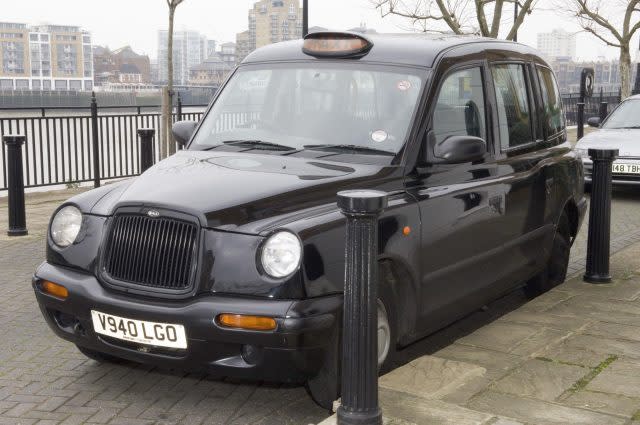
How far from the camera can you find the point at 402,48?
5238 mm

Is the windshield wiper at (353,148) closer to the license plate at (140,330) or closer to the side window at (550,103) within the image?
the license plate at (140,330)

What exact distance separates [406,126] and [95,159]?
30.1 ft

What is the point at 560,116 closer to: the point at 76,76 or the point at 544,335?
the point at 544,335

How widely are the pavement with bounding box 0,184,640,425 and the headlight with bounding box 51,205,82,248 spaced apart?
785 millimetres

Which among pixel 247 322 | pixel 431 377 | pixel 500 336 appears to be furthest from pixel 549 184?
pixel 247 322

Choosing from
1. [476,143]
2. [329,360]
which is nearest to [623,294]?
[476,143]

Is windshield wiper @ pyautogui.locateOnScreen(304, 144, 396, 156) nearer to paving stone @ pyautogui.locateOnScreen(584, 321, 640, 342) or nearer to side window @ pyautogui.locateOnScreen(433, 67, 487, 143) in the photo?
side window @ pyautogui.locateOnScreen(433, 67, 487, 143)

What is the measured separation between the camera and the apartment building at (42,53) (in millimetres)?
159500

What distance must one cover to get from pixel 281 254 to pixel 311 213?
326mm

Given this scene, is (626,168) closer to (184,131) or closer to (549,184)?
(549,184)

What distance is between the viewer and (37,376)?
4809 mm

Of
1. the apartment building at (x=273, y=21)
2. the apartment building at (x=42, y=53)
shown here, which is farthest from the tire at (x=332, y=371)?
the apartment building at (x=42, y=53)

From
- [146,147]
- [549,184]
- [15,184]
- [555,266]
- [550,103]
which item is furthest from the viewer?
[146,147]

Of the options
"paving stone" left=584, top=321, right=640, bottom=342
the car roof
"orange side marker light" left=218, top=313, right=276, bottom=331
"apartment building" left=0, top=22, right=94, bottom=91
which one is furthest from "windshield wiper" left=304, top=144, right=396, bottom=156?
"apartment building" left=0, top=22, right=94, bottom=91
